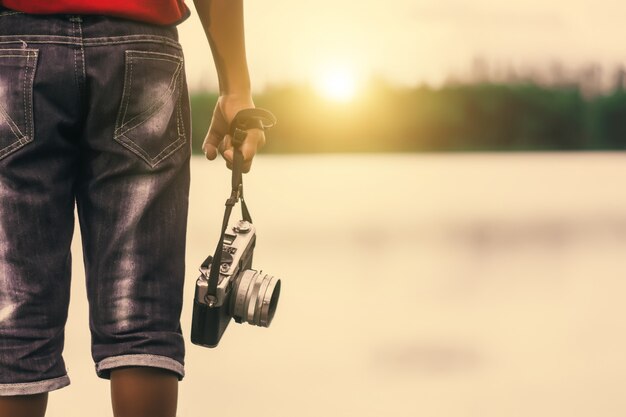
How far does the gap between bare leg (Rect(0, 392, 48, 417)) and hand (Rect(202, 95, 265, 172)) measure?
484 mm

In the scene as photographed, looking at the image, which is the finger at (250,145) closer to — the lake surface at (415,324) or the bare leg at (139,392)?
the bare leg at (139,392)

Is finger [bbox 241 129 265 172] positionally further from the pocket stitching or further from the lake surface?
the lake surface

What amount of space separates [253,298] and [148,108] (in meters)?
0.38

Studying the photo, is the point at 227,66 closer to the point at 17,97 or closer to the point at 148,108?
the point at 148,108

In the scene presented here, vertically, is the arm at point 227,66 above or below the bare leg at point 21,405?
above

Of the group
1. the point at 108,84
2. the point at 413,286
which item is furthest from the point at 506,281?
the point at 108,84

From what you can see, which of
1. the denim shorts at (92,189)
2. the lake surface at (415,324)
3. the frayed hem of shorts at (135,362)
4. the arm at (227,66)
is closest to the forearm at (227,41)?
the arm at (227,66)

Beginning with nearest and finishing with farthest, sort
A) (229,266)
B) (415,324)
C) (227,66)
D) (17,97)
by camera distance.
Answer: (17,97)
(229,266)
(227,66)
(415,324)

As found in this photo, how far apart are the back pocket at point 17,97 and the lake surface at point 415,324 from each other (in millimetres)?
1342

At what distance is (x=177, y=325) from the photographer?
1.60 metres

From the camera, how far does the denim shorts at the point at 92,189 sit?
1.48 meters

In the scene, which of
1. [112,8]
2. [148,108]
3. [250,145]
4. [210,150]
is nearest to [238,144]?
[250,145]

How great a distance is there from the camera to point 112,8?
1.50 metres

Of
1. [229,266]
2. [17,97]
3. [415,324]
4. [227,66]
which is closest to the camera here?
[17,97]
